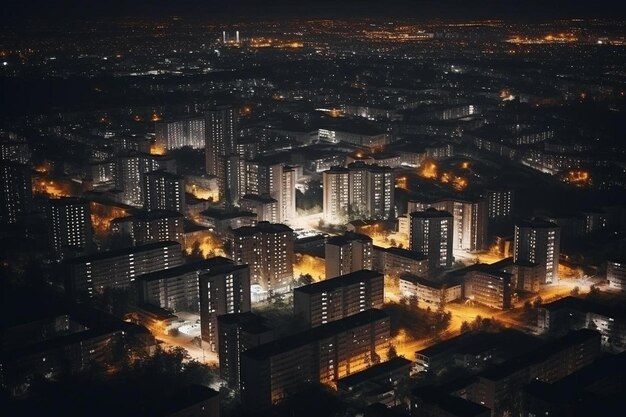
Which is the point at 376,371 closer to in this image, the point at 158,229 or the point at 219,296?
the point at 219,296

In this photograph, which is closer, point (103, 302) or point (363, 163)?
point (103, 302)

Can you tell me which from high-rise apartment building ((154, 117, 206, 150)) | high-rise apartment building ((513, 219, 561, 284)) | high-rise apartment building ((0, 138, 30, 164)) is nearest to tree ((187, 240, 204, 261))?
high-rise apartment building ((513, 219, 561, 284))

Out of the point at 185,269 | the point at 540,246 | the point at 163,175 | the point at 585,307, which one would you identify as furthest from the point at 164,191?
the point at 585,307

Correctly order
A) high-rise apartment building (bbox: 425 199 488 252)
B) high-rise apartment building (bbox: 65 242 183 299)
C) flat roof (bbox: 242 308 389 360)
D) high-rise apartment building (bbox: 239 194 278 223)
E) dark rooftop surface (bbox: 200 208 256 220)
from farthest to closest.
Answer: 1. high-rise apartment building (bbox: 239 194 278 223)
2. dark rooftop surface (bbox: 200 208 256 220)
3. high-rise apartment building (bbox: 425 199 488 252)
4. high-rise apartment building (bbox: 65 242 183 299)
5. flat roof (bbox: 242 308 389 360)

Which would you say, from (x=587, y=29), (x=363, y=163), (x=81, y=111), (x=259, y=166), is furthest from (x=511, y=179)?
(x=587, y=29)

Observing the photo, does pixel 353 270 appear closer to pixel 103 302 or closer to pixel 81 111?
pixel 103 302

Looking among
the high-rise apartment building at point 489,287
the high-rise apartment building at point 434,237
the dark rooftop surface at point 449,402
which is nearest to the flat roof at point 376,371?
the dark rooftop surface at point 449,402

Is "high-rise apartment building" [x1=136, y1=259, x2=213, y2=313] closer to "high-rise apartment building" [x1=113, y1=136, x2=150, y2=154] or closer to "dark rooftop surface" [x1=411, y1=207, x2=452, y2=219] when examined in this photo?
"dark rooftop surface" [x1=411, y1=207, x2=452, y2=219]
